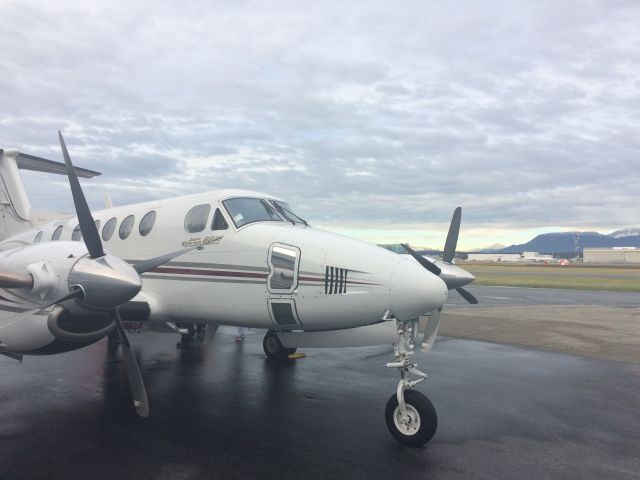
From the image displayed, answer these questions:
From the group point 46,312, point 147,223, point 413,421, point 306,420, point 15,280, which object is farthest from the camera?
point 147,223

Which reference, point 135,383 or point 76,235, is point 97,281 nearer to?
point 135,383

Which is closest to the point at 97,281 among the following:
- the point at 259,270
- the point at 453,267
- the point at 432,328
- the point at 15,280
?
the point at 15,280

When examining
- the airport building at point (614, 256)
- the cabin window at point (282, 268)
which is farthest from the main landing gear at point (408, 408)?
the airport building at point (614, 256)

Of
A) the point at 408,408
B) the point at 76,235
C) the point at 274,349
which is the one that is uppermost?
the point at 76,235

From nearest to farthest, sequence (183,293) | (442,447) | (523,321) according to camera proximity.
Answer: (442,447), (183,293), (523,321)

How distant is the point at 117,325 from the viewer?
6797 millimetres

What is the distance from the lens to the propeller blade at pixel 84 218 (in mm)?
6473

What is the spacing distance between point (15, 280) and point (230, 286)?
9.43 feet

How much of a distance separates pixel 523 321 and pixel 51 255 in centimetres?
1614

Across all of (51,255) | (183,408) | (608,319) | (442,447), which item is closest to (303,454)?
(442,447)

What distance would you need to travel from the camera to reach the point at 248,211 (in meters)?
8.15

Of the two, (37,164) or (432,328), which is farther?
(37,164)

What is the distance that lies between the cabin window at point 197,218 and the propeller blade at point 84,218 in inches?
74.4

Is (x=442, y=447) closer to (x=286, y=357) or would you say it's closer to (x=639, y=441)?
(x=639, y=441)
